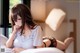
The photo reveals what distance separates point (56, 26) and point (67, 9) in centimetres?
15

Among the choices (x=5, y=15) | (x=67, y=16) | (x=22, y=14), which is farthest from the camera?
(x=67, y=16)

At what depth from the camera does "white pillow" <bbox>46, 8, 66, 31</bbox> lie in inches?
45.6

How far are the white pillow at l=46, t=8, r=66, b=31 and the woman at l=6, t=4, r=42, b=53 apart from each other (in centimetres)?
20

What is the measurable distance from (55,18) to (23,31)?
10.2 inches

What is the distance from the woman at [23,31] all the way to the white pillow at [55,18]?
0.67ft

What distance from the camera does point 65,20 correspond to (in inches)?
47.7

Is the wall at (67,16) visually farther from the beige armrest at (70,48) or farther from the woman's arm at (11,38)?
the woman's arm at (11,38)

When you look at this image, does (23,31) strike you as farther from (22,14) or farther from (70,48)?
(70,48)

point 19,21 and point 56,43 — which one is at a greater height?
point 19,21

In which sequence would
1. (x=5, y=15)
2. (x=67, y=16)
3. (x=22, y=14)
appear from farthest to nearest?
(x=67, y=16) → (x=5, y=15) → (x=22, y=14)

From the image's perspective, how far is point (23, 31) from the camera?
101 cm

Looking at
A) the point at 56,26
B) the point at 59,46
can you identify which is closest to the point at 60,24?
the point at 56,26

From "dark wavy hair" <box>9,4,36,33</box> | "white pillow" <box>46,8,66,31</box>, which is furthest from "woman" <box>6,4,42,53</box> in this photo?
"white pillow" <box>46,8,66,31</box>

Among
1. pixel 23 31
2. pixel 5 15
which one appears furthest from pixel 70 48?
pixel 5 15
